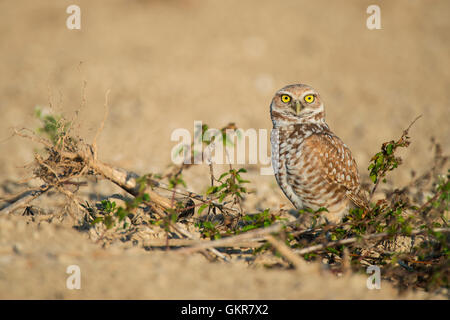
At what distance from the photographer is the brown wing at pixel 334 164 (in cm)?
465

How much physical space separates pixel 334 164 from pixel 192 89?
243 inches

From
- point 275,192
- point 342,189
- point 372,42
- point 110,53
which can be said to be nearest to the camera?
point 342,189

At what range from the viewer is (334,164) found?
4.68m

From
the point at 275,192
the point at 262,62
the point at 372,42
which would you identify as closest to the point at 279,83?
the point at 262,62

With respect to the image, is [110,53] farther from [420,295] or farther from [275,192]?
[420,295]

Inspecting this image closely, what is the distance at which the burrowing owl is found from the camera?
15.3ft

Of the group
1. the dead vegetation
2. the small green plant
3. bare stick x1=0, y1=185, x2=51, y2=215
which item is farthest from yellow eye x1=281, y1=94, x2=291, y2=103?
bare stick x1=0, y1=185, x2=51, y2=215

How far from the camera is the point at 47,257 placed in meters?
3.51

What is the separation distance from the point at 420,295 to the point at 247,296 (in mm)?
1415

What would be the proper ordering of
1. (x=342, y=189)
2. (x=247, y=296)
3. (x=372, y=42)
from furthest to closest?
(x=372, y=42) → (x=342, y=189) → (x=247, y=296)

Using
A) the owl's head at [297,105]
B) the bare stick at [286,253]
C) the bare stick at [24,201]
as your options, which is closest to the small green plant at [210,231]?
the bare stick at [286,253]

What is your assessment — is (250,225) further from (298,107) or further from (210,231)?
(298,107)

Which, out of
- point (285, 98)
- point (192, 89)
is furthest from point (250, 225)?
point (192, 89)

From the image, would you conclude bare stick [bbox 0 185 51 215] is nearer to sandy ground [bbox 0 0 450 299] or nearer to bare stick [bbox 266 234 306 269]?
sandy ground [bbox 0 0 450 299]
